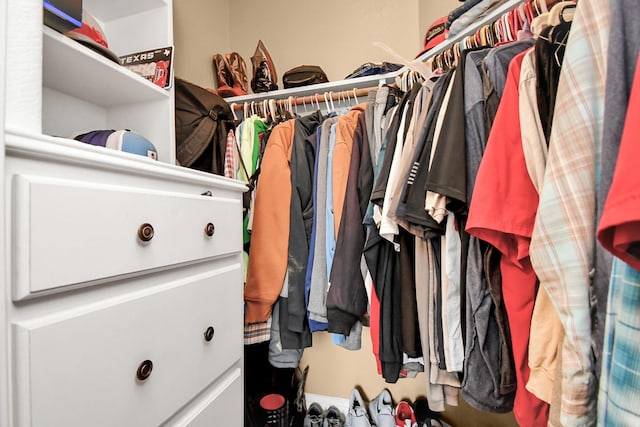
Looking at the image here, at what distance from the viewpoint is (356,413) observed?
1330mm

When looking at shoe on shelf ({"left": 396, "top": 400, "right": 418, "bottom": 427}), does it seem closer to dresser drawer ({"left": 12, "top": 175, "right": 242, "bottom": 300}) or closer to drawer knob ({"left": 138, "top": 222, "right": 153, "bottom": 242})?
dresser drawer ({"left": 12, "top": 175, "right": 242, "bottom": 300})

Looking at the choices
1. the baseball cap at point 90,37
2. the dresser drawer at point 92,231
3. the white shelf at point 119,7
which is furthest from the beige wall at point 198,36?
the dresser drawer at point 92,231

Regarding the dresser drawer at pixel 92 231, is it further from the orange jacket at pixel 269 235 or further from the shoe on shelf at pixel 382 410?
the shoe on shelf at pixel 382 410

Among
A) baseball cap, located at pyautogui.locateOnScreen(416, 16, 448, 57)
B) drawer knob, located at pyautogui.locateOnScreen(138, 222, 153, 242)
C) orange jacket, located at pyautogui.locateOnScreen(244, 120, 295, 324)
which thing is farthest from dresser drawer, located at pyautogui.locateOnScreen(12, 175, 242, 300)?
baseball cap, located at pyautogui.locateOnScreen(416, 16, 448, 57)

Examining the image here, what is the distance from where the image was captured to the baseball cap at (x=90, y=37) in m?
0.64

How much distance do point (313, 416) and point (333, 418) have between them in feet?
0.33

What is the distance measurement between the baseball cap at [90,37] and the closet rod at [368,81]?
66 centimetres

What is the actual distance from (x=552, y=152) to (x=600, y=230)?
0.57 feet

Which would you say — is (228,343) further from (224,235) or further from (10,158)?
(10,158)

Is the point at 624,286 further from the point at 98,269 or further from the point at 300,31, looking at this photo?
the point at 300,31

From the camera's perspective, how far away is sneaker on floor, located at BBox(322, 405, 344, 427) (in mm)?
1360

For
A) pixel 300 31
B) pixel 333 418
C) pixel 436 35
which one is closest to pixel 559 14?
pixel 436 35

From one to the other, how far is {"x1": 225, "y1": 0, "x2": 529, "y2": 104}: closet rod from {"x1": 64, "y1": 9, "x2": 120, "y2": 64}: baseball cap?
2.18 feet

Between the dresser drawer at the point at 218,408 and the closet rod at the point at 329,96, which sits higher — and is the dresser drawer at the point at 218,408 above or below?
below
